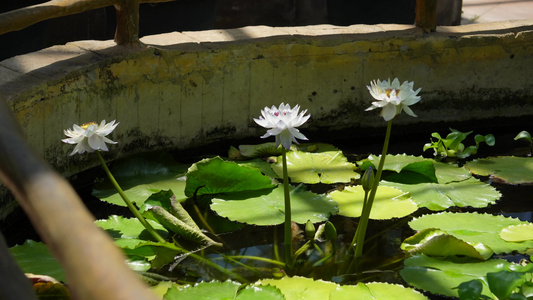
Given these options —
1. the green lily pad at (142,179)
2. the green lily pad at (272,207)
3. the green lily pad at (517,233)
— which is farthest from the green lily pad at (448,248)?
the green lily pad at (142,179)

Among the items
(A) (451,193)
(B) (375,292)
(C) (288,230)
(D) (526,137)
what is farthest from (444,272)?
(D) (526,137)

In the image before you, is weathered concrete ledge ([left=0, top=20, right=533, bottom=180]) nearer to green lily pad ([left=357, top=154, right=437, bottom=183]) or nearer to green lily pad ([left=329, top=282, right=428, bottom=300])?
green lily pad ([left=357, top=154, right=437, bottom=183])

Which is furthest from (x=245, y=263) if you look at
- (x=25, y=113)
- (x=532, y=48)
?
(x=532, y=48)

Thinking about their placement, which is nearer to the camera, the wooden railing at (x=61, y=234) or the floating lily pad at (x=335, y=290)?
the wooden railing at (x=61, y=234)

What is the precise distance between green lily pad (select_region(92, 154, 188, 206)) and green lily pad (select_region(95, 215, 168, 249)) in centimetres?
16

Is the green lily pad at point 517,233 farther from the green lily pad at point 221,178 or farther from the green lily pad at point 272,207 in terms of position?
the green lily pad at point 221,178

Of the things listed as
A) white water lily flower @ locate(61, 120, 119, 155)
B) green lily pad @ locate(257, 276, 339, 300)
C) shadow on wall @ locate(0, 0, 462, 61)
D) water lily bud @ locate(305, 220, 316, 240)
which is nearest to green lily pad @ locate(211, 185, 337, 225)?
water lily bud @ locate(305, 220, 316, 240)

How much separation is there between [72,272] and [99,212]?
2114 millimetres

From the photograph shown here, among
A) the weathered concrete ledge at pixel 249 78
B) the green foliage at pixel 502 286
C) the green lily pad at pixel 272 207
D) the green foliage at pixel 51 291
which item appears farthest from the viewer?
the weathered concrete ledge at pixel 249 78

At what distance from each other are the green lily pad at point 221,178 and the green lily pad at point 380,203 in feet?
0.86

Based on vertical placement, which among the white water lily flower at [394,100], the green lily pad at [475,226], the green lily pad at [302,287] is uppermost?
the white water lily flower at [394,100]

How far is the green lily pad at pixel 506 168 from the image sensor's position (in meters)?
2.91

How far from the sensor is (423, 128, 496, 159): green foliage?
313 cm

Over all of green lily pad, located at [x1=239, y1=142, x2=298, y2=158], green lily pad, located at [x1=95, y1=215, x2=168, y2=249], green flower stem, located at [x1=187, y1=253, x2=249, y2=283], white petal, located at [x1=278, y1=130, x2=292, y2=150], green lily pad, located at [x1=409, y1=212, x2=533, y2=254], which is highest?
white petal, located at [x1=278, y1=130, x2=292, y2=150]
